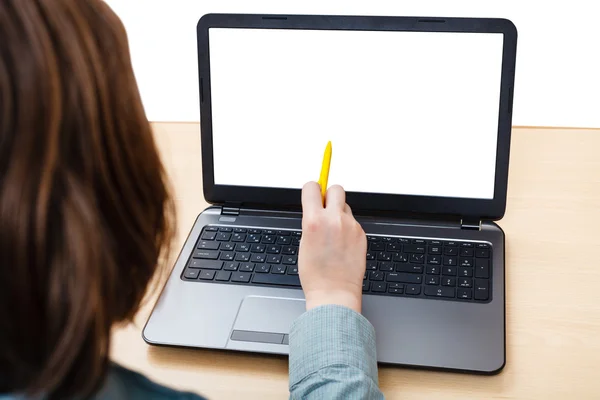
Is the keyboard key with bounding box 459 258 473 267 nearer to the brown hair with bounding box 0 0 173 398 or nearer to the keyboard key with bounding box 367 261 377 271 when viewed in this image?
the keyboard key with bounding box 367 261 377 271

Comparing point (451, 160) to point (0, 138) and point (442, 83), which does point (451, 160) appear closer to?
point (442, 83)

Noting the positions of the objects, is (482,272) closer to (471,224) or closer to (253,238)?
(471,224)

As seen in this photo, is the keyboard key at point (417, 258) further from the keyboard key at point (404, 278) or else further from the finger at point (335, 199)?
the finger at point (335, 199)

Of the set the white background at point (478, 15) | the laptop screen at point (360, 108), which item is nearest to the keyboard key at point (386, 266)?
the laptop screen at point (360, 108)

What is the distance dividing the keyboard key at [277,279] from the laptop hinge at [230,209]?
0.13 meters

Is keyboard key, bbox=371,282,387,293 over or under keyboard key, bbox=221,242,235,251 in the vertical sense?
under

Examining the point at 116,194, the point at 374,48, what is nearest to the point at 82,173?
the point at 116,194

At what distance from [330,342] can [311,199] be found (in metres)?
0.14

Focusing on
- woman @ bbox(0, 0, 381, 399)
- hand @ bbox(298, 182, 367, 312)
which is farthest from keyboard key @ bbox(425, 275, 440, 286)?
woman @ bbox(0, 0, 381, 399)

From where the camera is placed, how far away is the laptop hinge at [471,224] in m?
0.74

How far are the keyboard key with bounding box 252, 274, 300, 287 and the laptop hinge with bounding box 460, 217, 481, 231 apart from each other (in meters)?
0.21

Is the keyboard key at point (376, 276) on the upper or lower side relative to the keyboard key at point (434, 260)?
lower

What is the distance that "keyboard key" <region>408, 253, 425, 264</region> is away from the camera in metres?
0.69

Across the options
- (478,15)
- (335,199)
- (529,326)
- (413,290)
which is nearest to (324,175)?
(335,199)
